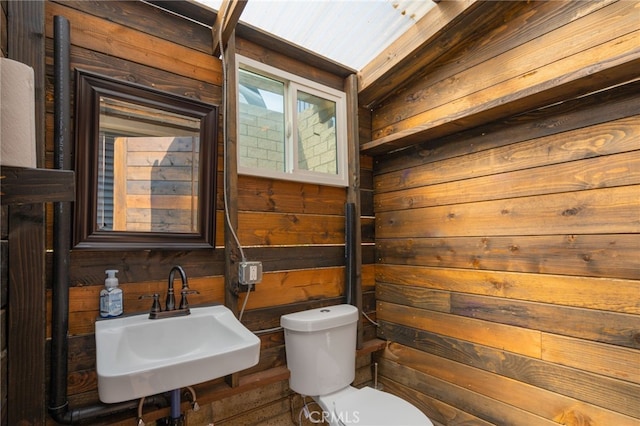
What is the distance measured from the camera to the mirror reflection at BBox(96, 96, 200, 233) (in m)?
1.34

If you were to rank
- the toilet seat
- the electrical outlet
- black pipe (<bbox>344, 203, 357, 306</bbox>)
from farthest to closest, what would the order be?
black pipe (<bbox>344, 203, 357, 306</bbox>) → the electrical outlet → the toilet seat

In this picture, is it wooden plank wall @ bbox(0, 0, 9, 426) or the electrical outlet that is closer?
wooden plank wall @ bbox(0, 0, 9, 426)

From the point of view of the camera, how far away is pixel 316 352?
167 centimetres

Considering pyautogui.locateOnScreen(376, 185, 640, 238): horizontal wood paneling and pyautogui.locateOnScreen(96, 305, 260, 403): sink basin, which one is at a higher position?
pyautogui.locateOnScreen(376, 185, 640, 238): horizontal wood paneling

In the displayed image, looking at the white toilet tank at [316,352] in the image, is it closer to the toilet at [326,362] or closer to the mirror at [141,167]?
the toilet at [326,362]

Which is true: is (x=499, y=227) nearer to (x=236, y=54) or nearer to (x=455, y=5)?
(x=455, y=5)

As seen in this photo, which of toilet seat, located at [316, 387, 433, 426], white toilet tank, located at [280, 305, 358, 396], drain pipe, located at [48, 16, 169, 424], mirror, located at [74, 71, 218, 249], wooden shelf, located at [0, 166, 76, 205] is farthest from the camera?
white toilet tank, located at [280, 305, 358, 396]

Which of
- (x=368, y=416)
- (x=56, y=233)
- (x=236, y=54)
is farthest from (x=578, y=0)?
(x=56, y=233)

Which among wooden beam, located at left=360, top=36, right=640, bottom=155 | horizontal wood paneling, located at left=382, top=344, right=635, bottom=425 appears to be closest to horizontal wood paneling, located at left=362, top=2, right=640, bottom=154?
wooden beam, located at left=360, top=36, right=640, bottom=155

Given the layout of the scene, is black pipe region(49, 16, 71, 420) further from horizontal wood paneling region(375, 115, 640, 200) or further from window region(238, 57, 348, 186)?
horizontal wood paneling region(375, 115, 640, 200)

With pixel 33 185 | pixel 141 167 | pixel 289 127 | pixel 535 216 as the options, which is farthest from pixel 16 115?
pixel 535 216

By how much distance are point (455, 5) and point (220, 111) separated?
123 centimetres

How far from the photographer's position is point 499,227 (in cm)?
161

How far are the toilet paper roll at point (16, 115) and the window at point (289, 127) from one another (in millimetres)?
1047
